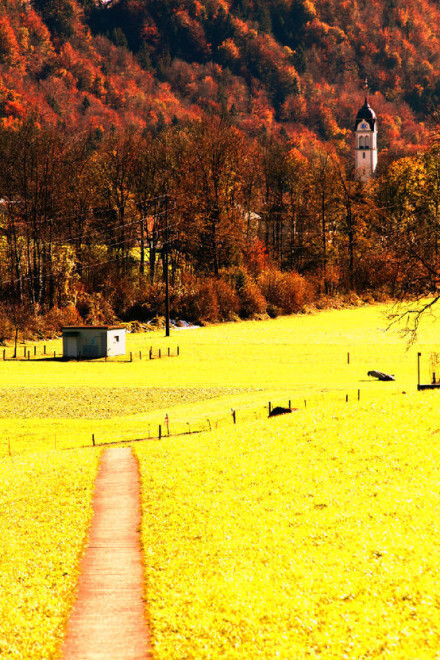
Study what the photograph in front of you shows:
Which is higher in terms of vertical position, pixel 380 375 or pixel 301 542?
pixel 380 375

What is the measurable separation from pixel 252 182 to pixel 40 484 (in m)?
114

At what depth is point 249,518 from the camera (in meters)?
24.2

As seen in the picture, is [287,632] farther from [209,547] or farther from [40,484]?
[40,484]

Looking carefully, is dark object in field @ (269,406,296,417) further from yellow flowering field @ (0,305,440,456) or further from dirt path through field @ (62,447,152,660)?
dirt path through field @ (62,447,152,660)

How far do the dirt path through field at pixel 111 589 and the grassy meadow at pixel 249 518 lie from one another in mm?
343

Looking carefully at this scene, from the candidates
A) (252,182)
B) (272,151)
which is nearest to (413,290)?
(252,182)

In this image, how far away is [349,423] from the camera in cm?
3559

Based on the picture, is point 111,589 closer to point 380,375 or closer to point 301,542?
point 301,542

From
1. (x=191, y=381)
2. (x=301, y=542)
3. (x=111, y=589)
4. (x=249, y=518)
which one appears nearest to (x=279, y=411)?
(x=191, y=381)

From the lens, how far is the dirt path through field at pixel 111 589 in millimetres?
16188

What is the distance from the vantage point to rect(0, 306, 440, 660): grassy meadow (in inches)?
649

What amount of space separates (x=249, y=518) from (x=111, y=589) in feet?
19.9

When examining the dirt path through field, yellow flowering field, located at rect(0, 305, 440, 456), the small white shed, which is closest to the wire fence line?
yellow flowering field, located at rect(0, 305, 440, 456)

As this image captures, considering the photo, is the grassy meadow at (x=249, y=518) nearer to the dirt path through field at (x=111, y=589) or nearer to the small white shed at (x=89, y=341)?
the dirt path through field at (x=111, y=589)
